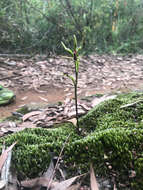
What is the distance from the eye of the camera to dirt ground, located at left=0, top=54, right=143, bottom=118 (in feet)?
11.5

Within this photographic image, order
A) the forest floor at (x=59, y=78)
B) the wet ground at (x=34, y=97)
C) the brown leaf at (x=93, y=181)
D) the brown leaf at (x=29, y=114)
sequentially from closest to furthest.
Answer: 1. the brown leaf at (x=93, y=181)
2. the brown leaf at (x=29, y=114)
3. the wet ground at (x=34, y=97)
4. the forest floor at (x=59, y=78)

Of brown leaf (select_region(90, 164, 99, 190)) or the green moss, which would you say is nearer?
brown leaf (select_region(90, 164, 99, 190))

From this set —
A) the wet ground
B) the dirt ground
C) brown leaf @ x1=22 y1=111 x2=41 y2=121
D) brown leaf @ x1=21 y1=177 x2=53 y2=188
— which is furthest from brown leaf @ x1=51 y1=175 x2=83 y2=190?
the wet ground

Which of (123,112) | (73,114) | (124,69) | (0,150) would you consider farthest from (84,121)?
(124,69)

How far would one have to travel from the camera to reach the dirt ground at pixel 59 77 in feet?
11.5

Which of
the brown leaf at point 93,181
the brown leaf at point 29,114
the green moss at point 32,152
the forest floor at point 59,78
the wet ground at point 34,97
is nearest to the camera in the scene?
the brown leaf at point 93,181

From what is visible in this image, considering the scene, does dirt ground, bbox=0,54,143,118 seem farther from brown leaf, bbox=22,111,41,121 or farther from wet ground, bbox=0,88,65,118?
brown leaf, bbox=22,111,41,121

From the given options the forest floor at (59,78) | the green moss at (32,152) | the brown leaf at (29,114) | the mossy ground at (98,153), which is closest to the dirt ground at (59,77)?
the forest floor at (59,78)

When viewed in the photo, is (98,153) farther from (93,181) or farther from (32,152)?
(32,152)

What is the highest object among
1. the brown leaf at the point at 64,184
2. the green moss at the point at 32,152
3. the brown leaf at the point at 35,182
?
the green moss at the point at 32,152

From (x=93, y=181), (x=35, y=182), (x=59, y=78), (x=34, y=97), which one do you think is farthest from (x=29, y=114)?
(x=59, y=78)

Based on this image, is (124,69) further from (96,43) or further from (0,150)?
(0,150)

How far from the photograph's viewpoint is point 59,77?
14.1 ft

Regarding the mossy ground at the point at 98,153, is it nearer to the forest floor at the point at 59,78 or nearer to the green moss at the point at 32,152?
the green moss at the point at 32,152
